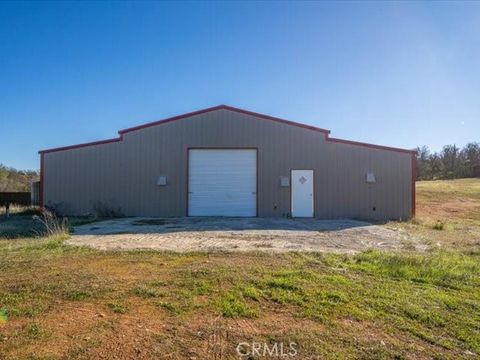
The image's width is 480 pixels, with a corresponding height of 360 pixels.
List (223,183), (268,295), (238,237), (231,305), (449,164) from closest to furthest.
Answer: (231,305) < (268,295) < (238,237) < (223,183) < (449,164)

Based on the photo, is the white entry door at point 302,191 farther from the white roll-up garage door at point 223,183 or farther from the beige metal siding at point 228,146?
the white roll-up garage door at point 223,183

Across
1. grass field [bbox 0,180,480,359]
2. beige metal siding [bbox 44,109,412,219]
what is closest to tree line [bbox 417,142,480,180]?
beige metal siding [bbox 44,109,412,219]

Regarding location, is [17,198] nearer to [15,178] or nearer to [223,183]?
[15,178]

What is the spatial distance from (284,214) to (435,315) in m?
10.5

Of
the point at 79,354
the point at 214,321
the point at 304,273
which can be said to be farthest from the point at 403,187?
the point at 79,354

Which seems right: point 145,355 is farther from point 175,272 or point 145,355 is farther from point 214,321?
point 175,272

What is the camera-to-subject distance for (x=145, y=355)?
107 inches

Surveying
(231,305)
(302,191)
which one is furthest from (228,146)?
(231,305)

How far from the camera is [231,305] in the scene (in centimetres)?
371

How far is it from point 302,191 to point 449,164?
37.0m

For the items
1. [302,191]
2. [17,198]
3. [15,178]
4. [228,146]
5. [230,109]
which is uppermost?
[230,109]

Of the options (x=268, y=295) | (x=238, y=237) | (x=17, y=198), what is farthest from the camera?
(x=17, y=198)

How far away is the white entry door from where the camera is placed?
1419 centimetres

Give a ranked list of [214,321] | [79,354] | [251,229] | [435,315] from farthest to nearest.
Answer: [251,229] → [435,315] → [214,321] → [79,354]
